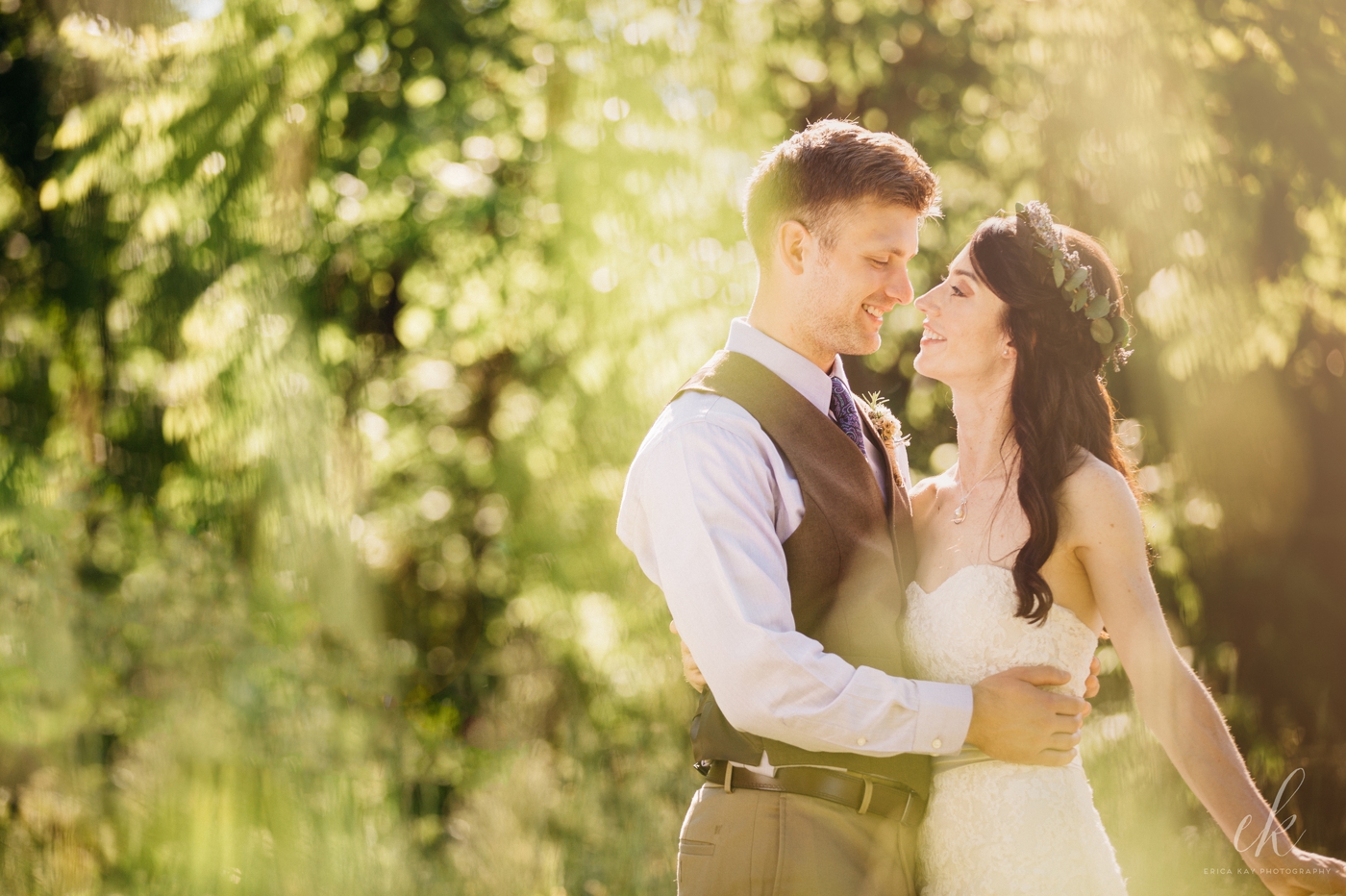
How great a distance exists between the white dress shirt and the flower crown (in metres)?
0.90

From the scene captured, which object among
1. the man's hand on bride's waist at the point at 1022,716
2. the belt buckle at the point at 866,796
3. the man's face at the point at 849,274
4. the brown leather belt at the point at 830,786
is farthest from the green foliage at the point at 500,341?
the man's face at the point at 849,274

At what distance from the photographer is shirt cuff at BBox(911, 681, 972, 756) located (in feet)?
6.07

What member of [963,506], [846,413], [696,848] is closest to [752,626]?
[696,848]

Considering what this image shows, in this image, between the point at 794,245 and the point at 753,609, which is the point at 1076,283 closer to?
the point at 794,245

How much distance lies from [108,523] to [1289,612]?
5386 millimetres

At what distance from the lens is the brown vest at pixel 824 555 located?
6.45ft

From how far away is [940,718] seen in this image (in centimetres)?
186

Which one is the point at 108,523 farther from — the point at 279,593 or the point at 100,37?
the point at 100,37

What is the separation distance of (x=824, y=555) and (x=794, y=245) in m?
0.66

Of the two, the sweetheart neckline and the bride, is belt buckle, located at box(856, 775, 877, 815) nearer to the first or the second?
the bride

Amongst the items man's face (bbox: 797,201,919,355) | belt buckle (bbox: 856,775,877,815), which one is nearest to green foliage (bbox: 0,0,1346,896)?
belt buckle (bbox: 856,775,877,815)

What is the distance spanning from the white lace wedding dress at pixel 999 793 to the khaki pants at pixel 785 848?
186 mm

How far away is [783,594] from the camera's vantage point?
187cm

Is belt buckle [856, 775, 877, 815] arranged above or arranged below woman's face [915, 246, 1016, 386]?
below
